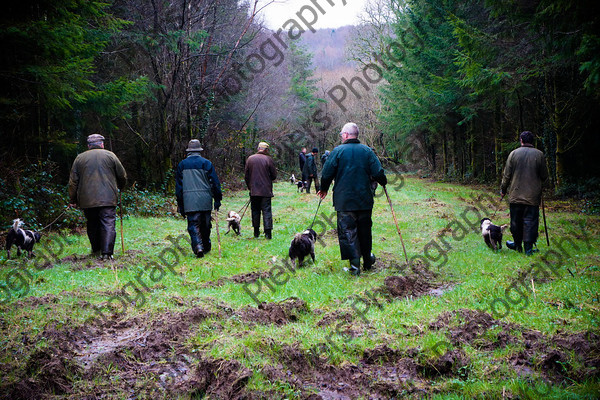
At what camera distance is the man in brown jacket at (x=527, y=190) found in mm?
7805

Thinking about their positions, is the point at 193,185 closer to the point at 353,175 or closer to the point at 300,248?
the point at 300,248

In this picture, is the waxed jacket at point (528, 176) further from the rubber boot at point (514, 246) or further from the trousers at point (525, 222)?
the rubber boot at point (514, 246)

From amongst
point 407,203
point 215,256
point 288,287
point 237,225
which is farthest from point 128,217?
point 407,203

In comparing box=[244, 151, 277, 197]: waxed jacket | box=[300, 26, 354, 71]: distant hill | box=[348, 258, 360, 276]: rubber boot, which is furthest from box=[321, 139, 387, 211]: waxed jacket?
box=[300, 26, 354, 71]: distant hill

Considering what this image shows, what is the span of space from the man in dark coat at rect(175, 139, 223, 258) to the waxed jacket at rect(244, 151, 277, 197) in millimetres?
1669

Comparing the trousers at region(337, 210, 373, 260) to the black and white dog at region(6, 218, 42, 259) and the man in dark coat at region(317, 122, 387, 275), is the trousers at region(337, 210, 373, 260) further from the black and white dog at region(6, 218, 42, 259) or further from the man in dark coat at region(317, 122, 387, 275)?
the black and white dog at region(6, 218, 42, 259)

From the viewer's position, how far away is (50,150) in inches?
494

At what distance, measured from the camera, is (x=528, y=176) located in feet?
25.8

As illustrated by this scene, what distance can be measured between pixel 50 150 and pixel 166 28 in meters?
6.56

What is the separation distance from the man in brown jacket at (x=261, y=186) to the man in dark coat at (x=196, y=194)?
1677mm

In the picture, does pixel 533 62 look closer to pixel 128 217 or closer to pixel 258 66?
pixel 128 217

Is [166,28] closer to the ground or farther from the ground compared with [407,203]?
farther from the ground

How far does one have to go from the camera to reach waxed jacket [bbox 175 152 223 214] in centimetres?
830

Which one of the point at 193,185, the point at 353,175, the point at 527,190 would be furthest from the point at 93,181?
the point at 527,190
